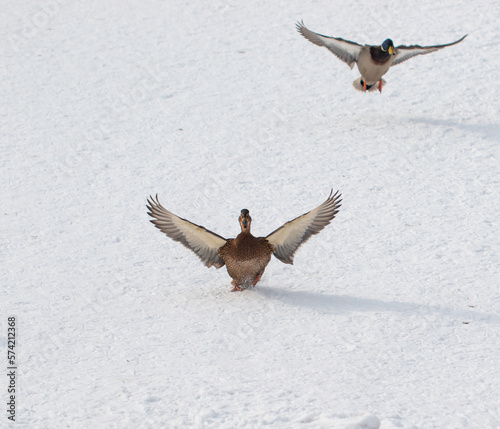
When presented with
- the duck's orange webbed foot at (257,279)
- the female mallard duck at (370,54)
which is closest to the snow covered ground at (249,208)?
the duck's orange webbed foot at (257,279)

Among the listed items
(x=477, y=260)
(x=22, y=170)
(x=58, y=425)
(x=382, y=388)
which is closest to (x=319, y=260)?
(x=477, y=260)

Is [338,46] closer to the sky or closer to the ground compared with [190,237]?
closer to the sky

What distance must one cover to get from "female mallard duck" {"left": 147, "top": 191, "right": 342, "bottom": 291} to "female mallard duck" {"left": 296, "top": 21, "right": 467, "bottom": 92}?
3.15 m

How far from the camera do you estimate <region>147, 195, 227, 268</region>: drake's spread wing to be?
489 centimetres

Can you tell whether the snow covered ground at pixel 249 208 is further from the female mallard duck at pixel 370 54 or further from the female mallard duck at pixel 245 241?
the female mallard duck at pixel 370 54

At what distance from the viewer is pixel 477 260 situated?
5152mm

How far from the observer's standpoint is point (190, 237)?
4.95m

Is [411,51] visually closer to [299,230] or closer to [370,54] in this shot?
[370,54]

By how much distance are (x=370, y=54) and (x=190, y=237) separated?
143 inches

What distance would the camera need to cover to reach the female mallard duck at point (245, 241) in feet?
15.5

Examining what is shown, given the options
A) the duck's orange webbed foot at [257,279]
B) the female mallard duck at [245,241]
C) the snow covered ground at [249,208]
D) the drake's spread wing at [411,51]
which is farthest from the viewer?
the drake's spread wing at [411,51]

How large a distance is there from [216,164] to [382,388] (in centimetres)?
357

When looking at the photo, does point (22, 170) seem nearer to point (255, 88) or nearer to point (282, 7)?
point (255, 88)

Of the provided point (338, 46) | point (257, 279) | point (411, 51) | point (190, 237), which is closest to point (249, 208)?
point (190, 237)
